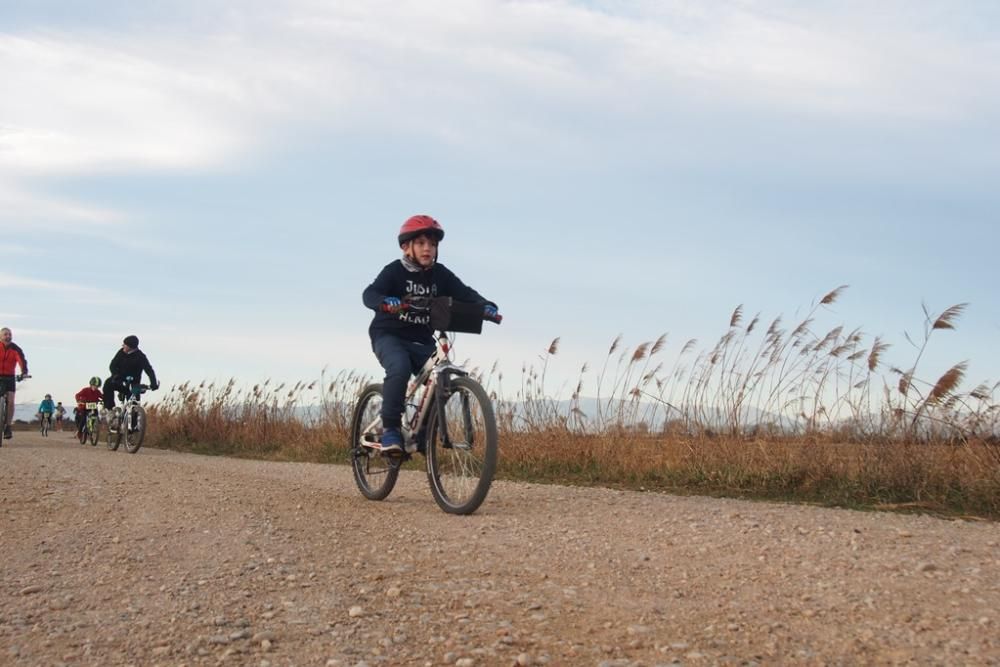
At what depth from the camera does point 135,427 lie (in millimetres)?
15555

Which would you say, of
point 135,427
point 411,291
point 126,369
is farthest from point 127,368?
point 411,291

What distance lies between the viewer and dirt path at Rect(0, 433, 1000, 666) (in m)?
3.33

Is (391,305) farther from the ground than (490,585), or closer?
farther from the ground

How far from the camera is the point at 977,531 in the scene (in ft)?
19.2

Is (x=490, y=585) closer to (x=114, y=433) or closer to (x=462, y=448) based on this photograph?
(x=462, y=448)

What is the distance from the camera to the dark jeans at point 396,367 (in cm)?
675

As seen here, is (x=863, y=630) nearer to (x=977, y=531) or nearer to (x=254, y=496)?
(x=977, y=531)

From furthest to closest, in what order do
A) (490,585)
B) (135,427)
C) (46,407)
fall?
1. (46,407)
2. (135,427)
3. (490,585)

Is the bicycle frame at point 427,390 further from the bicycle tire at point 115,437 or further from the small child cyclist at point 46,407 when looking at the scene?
the small child cyclist at point 46,407

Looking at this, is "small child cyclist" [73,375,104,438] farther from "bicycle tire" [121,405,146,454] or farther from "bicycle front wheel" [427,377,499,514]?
"bicycle front wheel" [427,377,499,514]

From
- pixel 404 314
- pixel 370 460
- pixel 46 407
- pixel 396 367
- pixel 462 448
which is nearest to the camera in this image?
pixel 462 448

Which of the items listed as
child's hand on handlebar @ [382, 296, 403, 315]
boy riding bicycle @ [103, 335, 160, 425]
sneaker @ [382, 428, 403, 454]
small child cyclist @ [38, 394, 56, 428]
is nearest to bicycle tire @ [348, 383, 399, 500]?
sneaker @ [382, 428, 403, 454]

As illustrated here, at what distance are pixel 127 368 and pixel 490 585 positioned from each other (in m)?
13.7

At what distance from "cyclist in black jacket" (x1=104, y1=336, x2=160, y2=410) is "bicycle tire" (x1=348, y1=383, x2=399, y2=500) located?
9499 millimetres
